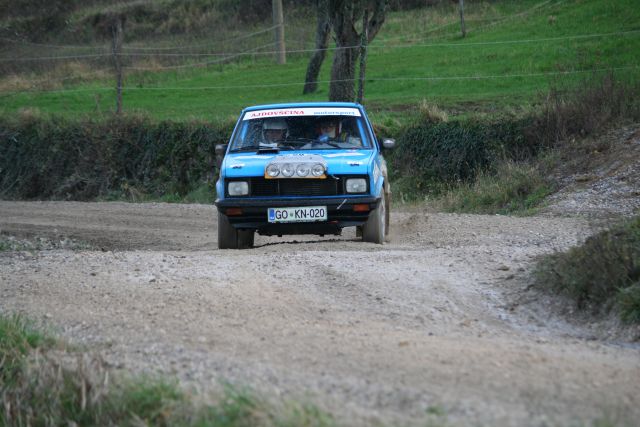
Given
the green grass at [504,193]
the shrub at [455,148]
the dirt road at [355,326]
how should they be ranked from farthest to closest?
1. the shrub at [455,148]
2. the green grass at [504,193]
3. the dirt road at [355,326]

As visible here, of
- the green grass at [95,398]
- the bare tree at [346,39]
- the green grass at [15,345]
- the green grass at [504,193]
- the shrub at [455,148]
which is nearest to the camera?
the green grass at [95,398]

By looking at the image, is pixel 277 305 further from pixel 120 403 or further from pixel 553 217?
pixel 553 217

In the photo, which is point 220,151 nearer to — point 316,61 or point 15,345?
point 15,345

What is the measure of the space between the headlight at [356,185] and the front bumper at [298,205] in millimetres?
83

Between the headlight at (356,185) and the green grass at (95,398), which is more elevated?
the headlight at (356,185)

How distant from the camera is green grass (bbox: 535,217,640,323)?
6914 mm

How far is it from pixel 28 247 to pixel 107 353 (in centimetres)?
678

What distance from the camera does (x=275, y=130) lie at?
1188cm

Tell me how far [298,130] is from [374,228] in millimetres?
1634

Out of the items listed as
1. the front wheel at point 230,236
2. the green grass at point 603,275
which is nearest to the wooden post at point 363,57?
the front wheel at point 230,236

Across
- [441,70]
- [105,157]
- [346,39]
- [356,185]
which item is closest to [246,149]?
[356,185]

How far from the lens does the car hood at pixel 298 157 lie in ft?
35.6

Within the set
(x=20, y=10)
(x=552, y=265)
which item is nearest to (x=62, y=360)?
(x=552, y=265)

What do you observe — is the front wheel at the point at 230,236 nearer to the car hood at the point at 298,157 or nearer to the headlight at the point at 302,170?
the car hood at the point at 298,157
